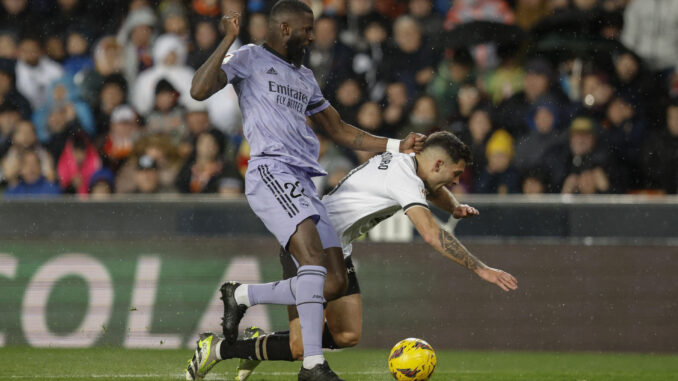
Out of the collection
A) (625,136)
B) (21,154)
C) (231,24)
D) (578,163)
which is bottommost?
(21,154)

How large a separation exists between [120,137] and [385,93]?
107 inches

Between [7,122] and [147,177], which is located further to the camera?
[7,122]

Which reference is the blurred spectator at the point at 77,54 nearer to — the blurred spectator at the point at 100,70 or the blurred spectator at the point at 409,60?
the blurred spectator at the point at 100,70

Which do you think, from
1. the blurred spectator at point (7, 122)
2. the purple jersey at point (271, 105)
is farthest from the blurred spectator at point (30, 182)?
the purple jersey at point (271, 105)

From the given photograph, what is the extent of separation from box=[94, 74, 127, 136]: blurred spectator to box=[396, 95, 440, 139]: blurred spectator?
3095 millimetres

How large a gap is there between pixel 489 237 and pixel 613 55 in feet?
9.39

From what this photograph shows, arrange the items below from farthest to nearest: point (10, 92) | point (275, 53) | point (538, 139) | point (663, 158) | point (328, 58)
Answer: point (10, 92) → point (328, 58) → point (538, 139) → point (663, 158) → point (275, 53)

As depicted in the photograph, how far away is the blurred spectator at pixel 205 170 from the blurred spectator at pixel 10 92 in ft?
7.40

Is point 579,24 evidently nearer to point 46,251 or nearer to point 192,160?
point 192,160

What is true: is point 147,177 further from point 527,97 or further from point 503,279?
point 503,279

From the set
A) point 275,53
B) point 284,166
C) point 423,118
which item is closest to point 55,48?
point 423,118

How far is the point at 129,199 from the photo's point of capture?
372 inches

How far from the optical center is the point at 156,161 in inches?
412

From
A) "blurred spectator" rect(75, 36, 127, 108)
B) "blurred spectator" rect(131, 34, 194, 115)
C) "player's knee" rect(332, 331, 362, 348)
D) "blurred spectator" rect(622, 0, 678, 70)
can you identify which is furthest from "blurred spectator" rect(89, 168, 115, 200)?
"blurred spectator" rect(622, 0, 678, 70)
